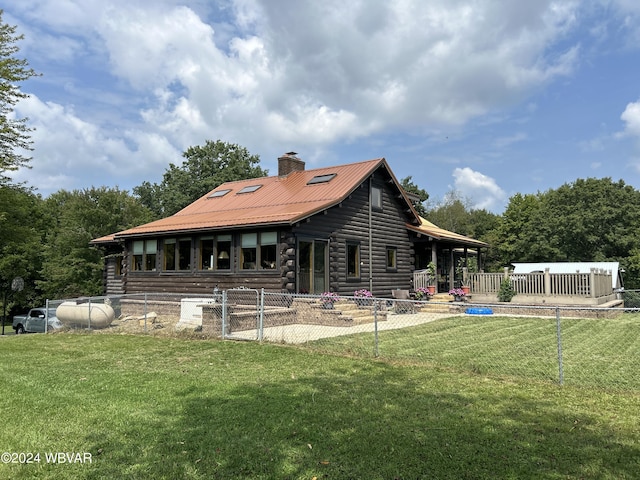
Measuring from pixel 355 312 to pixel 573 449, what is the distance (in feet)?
37.2

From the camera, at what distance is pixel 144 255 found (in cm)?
2059

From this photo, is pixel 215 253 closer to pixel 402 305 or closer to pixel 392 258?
pixel 402 305

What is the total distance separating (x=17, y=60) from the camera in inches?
712

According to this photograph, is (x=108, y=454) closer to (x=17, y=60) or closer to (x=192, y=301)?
(x=192, y=301)

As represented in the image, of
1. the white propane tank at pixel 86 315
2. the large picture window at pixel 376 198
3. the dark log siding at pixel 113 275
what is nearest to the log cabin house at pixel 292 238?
the large picture window at pixel 376 198

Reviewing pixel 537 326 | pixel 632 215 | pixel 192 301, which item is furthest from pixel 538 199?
pixel 192 301

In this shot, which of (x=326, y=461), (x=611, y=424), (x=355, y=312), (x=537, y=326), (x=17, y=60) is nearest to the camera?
(x=326, y=461)

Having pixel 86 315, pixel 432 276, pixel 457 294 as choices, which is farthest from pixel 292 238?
pixel 457 294

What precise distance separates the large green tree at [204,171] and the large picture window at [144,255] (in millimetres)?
25063

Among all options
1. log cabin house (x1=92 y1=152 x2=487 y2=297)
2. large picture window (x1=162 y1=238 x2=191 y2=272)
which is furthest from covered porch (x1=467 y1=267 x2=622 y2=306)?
large picture window (x1=162 y1=238 x2=191 y2=272)

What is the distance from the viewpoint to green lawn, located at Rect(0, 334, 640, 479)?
Answer: 3.93m

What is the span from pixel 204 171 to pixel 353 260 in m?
32.0

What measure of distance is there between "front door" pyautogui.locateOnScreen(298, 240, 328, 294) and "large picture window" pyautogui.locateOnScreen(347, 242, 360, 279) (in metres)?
1.48

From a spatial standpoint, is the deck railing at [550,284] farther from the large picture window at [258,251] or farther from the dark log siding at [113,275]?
the dark log siding at [113,275]
